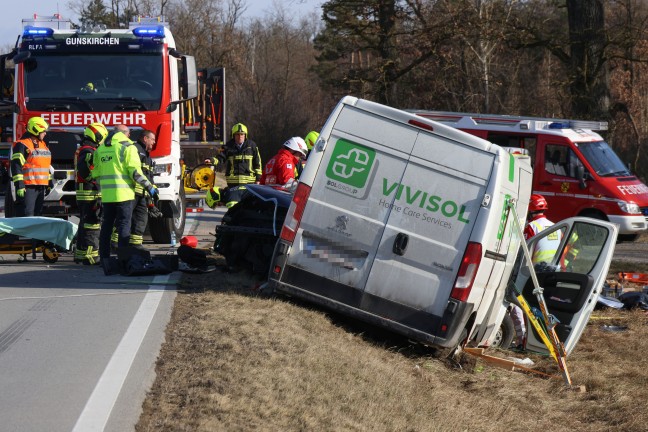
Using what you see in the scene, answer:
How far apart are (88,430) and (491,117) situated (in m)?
14.1

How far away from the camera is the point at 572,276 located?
348 inches

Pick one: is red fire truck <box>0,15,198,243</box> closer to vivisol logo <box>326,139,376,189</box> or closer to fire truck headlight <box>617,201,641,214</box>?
vivisol logo <box>326,139,376,189</box>

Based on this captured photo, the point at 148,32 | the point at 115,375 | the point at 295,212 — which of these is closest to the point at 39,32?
the point at 148,32

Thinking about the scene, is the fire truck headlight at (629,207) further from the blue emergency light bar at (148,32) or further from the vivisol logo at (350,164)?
the vivisol logo at (350,164)

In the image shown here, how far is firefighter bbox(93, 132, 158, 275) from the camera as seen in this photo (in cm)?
1103

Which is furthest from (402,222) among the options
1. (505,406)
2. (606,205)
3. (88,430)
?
(606,205)

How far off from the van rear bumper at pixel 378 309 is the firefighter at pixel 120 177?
11.3 ft

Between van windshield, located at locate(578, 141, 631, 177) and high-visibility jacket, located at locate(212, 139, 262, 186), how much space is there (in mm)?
6255

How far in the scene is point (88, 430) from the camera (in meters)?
4.96

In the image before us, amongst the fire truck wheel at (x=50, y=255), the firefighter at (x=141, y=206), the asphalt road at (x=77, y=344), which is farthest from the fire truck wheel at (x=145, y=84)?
the asphalt road at (x=77, y=344)

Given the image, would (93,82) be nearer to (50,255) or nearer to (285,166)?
(50,255)

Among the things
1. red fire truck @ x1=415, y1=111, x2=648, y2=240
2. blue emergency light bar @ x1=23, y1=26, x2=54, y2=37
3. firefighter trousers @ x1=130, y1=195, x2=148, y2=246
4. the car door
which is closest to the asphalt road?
firefighter trousers @ x1=130, y1=195, x2=148, y2=246

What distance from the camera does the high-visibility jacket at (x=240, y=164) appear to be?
46.7 feet

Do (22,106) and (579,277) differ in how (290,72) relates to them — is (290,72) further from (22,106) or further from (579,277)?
(579,277)
